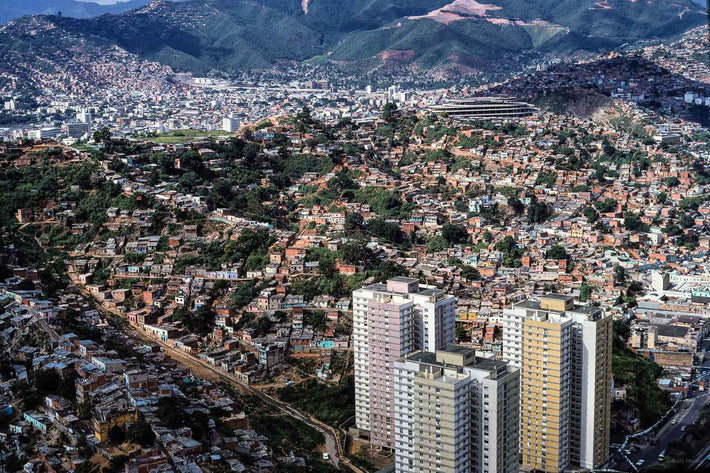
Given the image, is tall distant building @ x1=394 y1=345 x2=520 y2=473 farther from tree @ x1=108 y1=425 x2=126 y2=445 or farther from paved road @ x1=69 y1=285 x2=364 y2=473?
tree @ x1=108 y1=425 x2=126 y2=445

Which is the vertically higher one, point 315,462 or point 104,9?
point 104,9

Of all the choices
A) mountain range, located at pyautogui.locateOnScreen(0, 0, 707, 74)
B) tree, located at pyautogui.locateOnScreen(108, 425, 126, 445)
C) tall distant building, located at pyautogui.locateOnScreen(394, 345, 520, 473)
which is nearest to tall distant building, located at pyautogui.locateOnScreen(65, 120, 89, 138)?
mountain range, located at pyautogui.locateOnScreen(0, 0, 707, 74)

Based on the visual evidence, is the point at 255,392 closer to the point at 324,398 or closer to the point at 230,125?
the point at 324,398

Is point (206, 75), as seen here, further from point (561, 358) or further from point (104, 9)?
point (561, 358)

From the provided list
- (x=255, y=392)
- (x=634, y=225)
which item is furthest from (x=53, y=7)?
(x=255, y=392)

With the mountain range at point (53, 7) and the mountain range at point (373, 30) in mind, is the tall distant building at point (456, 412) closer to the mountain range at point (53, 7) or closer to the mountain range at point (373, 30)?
the mountain range at point (373, 30)

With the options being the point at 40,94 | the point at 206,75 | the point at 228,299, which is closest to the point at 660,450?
the point at 228,299
